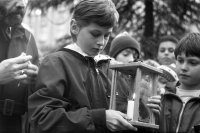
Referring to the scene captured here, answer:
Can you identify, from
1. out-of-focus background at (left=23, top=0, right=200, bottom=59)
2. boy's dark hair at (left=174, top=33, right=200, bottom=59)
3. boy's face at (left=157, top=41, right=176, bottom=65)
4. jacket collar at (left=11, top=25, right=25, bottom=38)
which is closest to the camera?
jacket collar at (left=11, top=25, right=25, bottom=38)

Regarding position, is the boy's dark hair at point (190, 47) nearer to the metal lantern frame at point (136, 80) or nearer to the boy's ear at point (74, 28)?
the metal lantern frame at point (136, 80)

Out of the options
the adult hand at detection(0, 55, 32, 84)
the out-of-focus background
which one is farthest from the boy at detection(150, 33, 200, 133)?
the out-of-focus background

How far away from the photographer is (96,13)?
2971 millimetres

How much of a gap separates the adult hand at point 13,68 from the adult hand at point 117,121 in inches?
31.0

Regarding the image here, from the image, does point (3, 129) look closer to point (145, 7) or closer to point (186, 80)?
point (186, 80)

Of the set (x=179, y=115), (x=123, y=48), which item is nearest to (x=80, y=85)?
(x=179, y=115)

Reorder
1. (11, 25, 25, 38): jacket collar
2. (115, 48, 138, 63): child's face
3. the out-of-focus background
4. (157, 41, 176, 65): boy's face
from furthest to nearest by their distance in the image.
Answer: the out-of-focus background, (157, 41, 176, 65): boy's face, (115, 48, 138, 63): child's face, (11, 25, 25, 38): jacket collar

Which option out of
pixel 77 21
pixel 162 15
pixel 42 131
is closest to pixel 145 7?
pixel 162 15

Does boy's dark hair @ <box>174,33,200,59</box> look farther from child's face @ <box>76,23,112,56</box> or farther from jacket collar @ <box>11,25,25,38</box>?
jacket collar @ <box>11,25,25,38</box>

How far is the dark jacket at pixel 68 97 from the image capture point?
267 centimetres

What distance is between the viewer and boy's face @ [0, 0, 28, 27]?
3.24m

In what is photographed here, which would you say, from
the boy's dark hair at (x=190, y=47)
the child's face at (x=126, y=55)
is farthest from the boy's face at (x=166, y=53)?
the boy's dark hair at (x=190, y=47)

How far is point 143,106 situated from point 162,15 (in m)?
6.90

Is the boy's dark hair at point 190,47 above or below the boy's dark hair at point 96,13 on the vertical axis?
below
